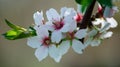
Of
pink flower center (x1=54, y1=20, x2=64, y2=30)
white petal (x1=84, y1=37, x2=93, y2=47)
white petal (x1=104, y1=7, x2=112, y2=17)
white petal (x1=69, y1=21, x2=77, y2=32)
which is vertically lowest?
white petal (x1=84, y1=37, x2=93, y2=47)

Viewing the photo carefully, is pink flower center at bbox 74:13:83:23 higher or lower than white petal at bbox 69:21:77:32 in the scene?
higher

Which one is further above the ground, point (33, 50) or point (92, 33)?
point (33, 50)

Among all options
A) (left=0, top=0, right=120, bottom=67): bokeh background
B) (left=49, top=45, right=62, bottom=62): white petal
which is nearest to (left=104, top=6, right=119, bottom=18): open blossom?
(left=49, top=45, right=62, bottom=62): white petal

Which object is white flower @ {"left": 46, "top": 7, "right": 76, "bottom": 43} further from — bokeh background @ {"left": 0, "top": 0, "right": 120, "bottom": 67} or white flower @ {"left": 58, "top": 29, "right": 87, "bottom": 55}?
bokeh background @ {"left": 0, "top": 0, "right": 120, "bottom": 67}

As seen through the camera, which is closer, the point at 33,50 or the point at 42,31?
the point at 42,31

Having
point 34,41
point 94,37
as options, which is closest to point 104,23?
point 94,37

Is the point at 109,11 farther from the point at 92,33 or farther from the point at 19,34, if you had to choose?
the point at 19,34

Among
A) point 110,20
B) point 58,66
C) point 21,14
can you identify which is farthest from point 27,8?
point 110,20
